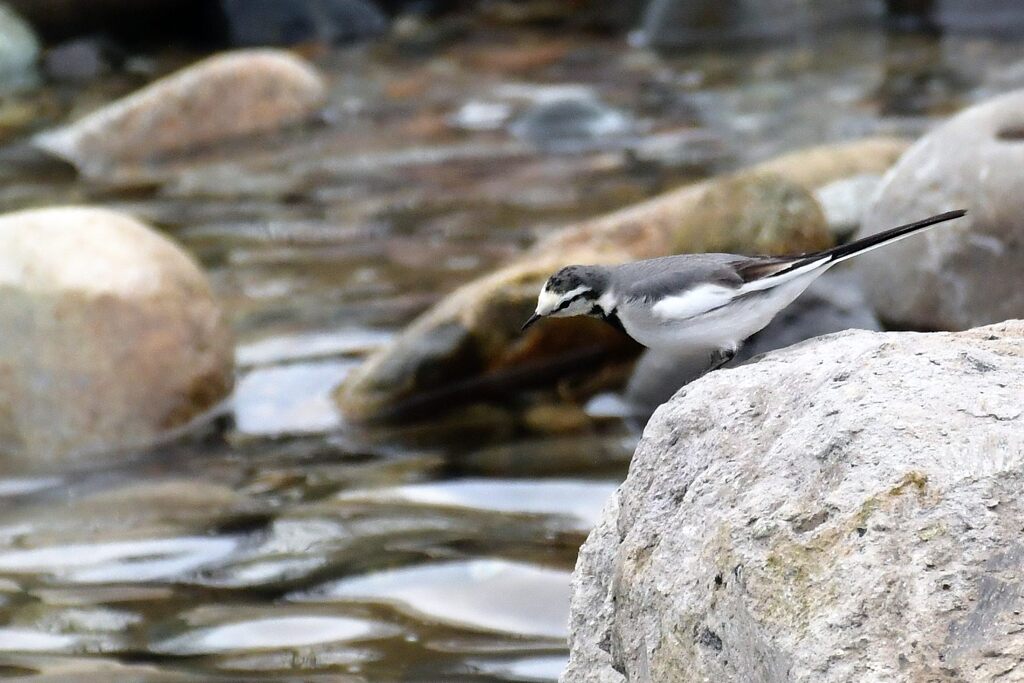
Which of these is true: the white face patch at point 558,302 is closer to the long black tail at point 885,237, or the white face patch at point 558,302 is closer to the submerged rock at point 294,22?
the long black tail at point 885,237

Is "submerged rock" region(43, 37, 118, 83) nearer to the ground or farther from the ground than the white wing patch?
farther from the ground

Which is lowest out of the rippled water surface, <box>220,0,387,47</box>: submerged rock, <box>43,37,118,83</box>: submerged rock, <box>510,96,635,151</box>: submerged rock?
the rippled water surface

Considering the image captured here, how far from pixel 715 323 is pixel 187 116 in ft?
30.5

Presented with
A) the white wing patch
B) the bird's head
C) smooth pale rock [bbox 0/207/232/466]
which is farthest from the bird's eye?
smooth pale rock [bbox 0/207/232/466]

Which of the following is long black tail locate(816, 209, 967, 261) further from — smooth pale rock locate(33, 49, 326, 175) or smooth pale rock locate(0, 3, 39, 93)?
smooth pale rock locate(0, 3, 39, 93)

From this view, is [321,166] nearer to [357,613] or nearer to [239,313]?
[239,313]

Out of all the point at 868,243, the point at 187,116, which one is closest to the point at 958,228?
the point at 868,243

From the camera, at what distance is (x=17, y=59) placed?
15.6 metres

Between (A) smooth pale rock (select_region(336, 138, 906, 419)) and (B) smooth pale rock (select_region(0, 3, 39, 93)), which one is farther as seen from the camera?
(B) smooth pale rock (select_region(0, 3, 39, 93))

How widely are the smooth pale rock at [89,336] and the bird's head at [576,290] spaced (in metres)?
2.87

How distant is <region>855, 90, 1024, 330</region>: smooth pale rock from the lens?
6.03 metres

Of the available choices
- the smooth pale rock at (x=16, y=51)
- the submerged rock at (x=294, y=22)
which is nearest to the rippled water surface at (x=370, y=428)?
the smooth pale rock at (x=16, y=51)

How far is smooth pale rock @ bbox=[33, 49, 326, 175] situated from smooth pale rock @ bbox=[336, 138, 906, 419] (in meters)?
5.81

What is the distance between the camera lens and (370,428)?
21.4 ft
